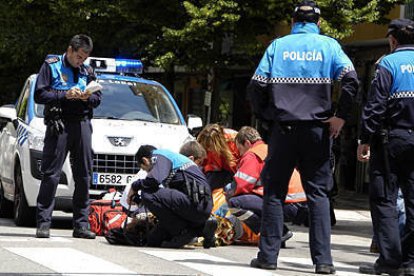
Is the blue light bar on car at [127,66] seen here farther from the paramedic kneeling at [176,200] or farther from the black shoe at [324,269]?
the black shoe at [324,269]

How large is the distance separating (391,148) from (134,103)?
18.1ft

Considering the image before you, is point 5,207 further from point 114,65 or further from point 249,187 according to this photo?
point 249,187

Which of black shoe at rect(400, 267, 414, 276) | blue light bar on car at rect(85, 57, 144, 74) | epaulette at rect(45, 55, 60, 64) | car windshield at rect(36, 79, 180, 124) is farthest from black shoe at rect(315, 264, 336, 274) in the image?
blue light bar on car at rect(85, 57, 144, 74)

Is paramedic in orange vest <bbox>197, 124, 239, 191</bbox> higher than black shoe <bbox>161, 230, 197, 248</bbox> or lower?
higher

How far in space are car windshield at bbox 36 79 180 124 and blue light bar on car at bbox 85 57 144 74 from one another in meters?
0.35

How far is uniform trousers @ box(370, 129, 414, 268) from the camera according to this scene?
26.9ft

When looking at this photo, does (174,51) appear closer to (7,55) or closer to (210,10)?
(210,10)

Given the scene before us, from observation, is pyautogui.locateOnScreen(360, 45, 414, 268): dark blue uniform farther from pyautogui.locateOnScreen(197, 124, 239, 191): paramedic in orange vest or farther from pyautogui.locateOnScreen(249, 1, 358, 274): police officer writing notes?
pyautogui.locateOnScreen(197, 124, 239, 191): paramedic in orange vest

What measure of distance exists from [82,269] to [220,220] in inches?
122

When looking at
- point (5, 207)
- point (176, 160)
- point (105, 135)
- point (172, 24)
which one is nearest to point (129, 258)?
point (176, 160)

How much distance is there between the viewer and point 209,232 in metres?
10.2

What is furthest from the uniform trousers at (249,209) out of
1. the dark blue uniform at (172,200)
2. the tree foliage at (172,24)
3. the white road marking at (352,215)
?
the tree foliage at (172,24)

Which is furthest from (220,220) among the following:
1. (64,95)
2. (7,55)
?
(7,55)

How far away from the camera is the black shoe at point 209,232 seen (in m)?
10.2
